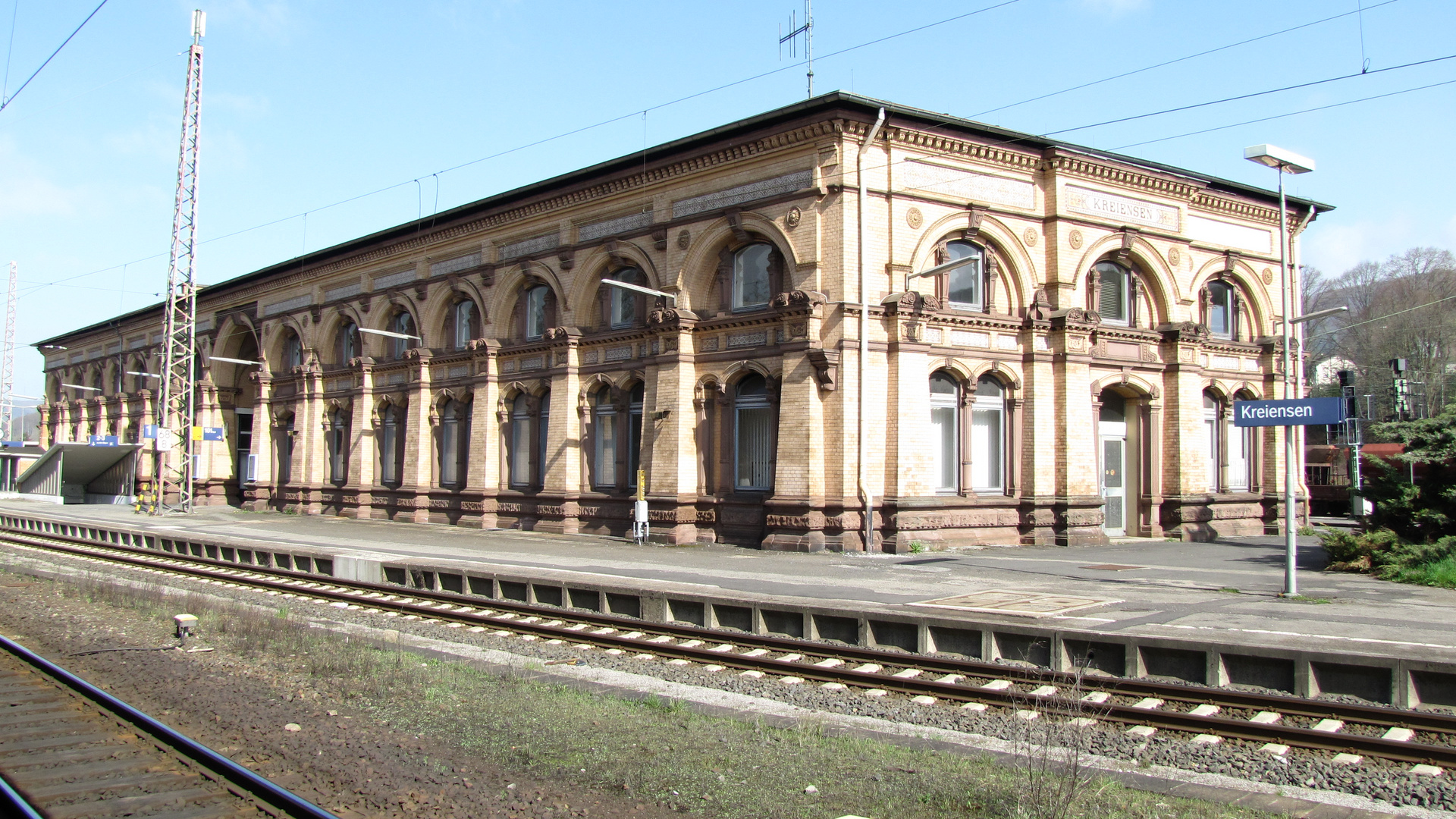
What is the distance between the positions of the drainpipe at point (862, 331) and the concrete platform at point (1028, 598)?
1.45 metres

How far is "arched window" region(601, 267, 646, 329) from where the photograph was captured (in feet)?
94.4

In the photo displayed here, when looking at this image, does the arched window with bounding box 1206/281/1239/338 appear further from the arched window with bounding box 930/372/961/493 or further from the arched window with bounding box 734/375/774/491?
the arched window with bounding box 734/375/774/491

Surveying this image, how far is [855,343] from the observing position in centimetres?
2355

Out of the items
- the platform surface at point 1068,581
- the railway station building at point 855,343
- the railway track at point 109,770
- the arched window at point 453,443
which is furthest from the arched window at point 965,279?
the railway track at point 109,770

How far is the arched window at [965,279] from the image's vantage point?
25188 millimetres

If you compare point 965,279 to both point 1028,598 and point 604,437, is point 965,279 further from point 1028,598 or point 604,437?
point 1028,598

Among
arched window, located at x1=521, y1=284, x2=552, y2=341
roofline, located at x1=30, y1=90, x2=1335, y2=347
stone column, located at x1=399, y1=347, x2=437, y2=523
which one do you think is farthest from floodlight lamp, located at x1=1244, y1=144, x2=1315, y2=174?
stone column, located at x1=399, y1=347, x2=437, y2=523

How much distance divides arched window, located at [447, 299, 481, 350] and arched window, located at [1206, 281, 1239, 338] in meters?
23.6

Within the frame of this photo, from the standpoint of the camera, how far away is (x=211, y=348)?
4947 cm

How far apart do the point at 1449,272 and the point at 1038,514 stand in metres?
42.7

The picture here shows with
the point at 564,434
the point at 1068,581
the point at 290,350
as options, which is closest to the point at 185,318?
the point at 290,350

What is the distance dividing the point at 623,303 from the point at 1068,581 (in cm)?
1578

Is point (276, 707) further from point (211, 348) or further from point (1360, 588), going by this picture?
point (211, 348)

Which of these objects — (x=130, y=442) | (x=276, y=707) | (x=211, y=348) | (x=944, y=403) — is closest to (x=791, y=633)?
(x=276, y=707)
